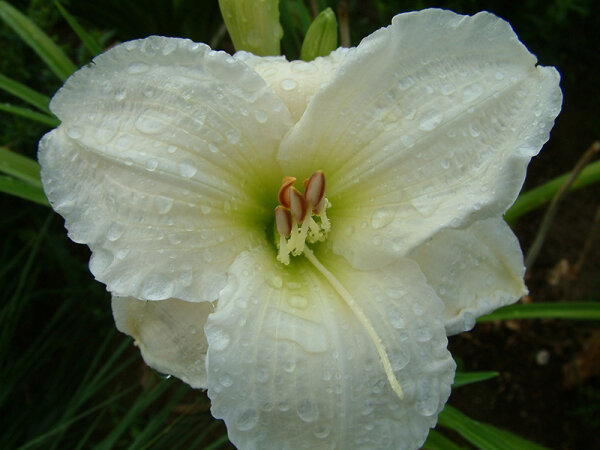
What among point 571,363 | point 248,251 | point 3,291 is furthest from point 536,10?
point 3,291

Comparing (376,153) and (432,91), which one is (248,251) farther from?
(432,91)

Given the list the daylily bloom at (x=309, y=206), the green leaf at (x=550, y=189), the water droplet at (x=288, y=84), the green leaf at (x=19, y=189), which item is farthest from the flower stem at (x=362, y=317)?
the green leaf at (x=550, y=189)

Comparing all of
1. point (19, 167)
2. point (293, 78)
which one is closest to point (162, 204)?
point (293, 78)

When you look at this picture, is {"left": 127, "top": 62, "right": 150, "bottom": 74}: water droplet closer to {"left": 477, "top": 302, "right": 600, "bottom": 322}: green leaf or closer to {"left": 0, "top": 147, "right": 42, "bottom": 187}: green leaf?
{"left": 0, "top": 147, "right": 42, "bottom": 187}: green leaf

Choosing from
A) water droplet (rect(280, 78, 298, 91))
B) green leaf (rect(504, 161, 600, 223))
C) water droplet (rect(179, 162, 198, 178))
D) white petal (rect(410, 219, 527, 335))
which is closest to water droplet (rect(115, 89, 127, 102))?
water droplet (rect(179, 162, 198, 178))

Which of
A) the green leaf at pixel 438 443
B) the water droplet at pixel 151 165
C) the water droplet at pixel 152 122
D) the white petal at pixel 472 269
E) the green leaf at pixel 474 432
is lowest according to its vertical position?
the green leaf at pixel 438 443

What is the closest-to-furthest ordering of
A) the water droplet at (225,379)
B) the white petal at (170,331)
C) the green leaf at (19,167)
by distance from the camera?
the water droplet at (225,379)
the white petal at (170,331)
the green leaf at (19,167)

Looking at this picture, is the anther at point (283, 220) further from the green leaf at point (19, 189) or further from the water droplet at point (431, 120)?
the green leaf at point (19, 189)
